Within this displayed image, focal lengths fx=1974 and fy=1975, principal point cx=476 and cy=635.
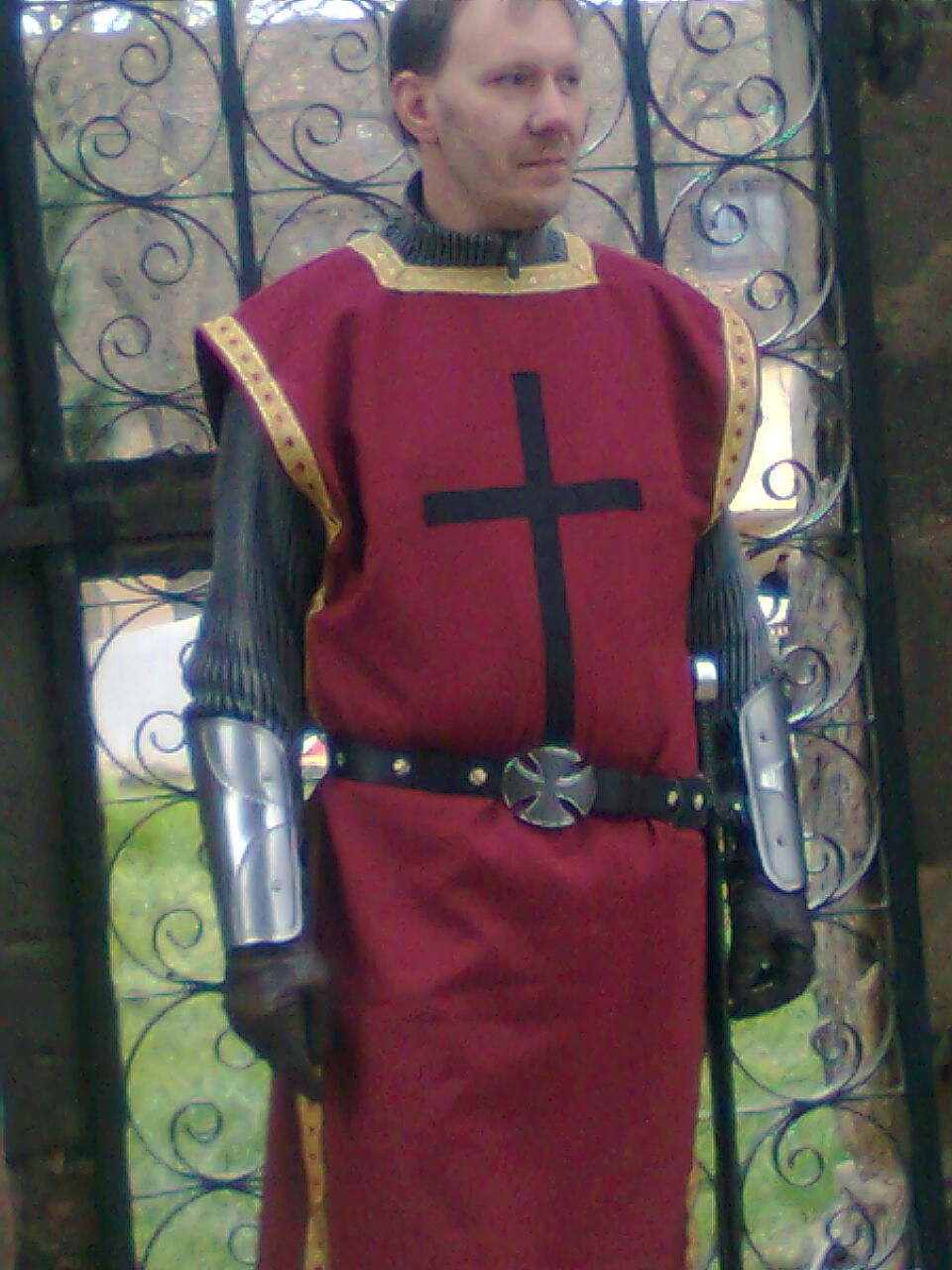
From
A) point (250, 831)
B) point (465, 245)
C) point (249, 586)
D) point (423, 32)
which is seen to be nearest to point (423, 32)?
point (423, 32)

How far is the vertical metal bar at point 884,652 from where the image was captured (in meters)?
2.86

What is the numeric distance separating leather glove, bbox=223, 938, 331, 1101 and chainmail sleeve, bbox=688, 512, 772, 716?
21.1 inches

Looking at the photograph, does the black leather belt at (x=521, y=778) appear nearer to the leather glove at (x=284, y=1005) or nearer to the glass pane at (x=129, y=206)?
the leather glove at (x=284, y=1005)

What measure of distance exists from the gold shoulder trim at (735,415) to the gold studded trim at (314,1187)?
2.42 ft

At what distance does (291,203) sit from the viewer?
2.80 meters

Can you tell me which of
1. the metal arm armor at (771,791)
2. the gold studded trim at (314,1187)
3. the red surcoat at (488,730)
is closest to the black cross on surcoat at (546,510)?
the red surcoat at (488,730)

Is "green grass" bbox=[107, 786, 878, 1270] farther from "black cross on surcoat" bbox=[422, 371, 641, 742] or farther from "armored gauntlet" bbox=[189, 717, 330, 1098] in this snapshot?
"black cross on surcoat" bbox=[422, 371, 641, 742]

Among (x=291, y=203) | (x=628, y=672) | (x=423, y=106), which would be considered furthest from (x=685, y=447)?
(x=291, y=203)

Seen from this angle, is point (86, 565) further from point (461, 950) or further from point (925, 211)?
point (925, 211)

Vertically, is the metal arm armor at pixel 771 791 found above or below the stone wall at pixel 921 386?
below

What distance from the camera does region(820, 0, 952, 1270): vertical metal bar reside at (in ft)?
9.39

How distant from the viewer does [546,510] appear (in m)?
1.93

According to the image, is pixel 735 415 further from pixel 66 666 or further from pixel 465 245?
pixel 66 666

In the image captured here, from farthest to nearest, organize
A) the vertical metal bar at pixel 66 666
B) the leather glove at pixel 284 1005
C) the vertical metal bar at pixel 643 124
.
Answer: the vertical metal bar at pixel 643 124
the vertical metal bar at pixel 66 666
the leather glove at pixel 284 1005
